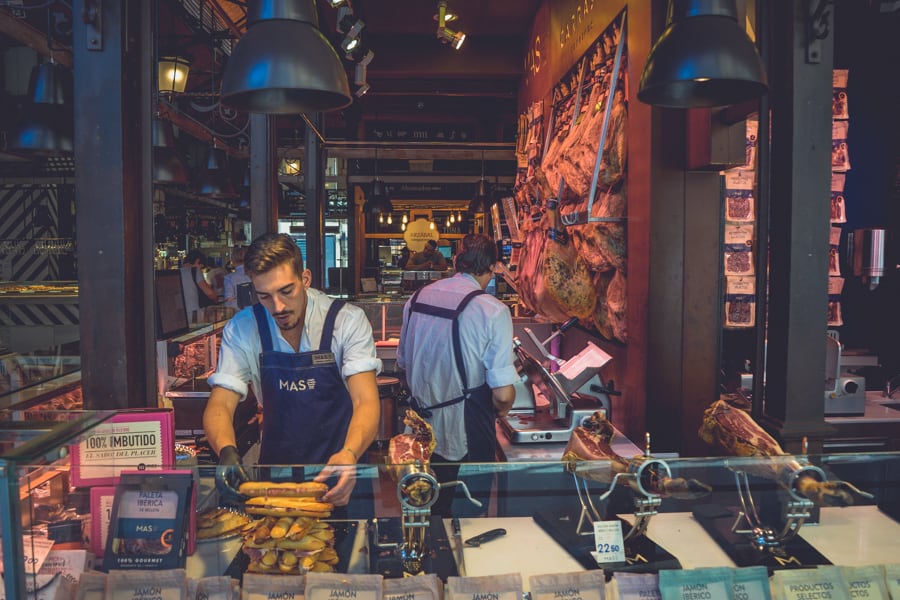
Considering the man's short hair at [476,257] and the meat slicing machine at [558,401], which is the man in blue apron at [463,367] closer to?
the man's short hair at [476,257]

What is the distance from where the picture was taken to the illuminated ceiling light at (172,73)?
5.93m

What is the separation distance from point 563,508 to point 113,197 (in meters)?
1.90

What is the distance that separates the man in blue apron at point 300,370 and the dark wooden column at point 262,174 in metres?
2.66

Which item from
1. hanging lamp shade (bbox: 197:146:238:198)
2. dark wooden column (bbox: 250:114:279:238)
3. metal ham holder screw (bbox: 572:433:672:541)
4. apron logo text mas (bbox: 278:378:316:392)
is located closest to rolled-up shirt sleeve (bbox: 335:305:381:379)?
apron logo text mas (bbox: 278:378:316:392)

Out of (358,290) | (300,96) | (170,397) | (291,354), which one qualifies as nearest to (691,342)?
(291,354)

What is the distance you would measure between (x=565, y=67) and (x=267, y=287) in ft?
14.6

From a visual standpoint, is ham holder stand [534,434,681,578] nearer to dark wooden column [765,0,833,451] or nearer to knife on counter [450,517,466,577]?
knife on counter [450,517,466,577]

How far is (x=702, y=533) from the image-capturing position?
1.90 m

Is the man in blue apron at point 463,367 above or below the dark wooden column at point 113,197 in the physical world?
below

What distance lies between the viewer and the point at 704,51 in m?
1.94

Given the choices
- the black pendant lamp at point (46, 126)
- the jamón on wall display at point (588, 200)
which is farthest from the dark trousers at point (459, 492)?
the black pendant lamp at point (46, 126)

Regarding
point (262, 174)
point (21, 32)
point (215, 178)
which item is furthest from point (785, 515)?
point (215, 178)

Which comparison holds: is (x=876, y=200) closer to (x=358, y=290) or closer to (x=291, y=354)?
(x=291, y=354)

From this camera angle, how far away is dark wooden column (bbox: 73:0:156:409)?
2258 mm
